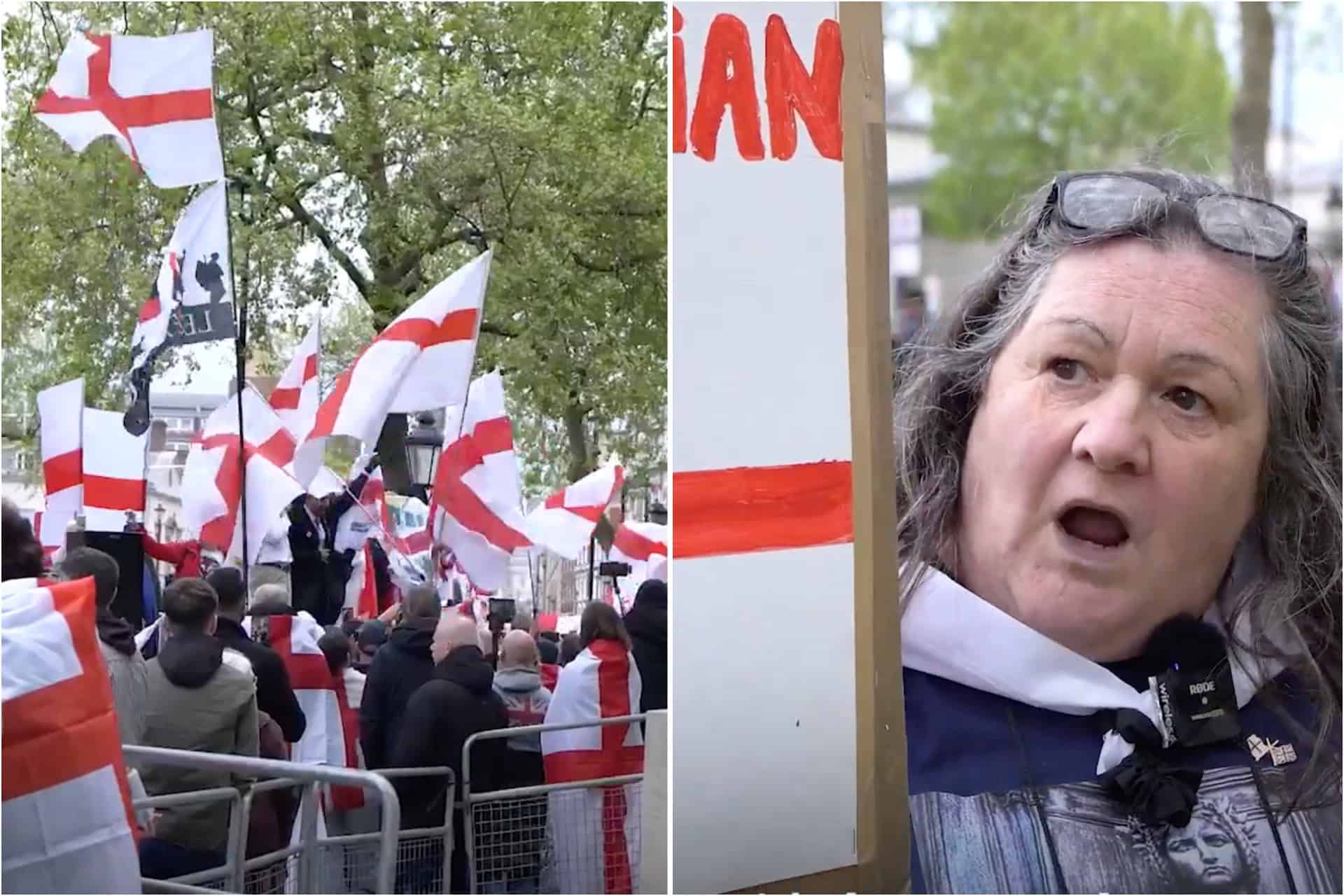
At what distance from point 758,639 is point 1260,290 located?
4.31 ft

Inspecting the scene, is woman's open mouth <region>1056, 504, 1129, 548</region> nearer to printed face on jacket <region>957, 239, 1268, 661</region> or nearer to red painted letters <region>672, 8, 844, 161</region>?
printed face on jacket <region>957, 239, 1268, 661</region>

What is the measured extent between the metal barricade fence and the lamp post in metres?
1.21

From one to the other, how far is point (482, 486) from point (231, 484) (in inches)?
38.9

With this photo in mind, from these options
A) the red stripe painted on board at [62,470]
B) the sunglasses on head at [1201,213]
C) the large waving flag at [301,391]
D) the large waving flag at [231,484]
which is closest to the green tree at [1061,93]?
the sunglasses on head at [1201,213]

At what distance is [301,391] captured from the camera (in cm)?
541

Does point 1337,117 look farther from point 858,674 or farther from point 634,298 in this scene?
point 634,298

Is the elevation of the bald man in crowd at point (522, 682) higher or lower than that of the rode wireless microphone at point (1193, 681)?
lower

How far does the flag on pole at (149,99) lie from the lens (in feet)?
15.5

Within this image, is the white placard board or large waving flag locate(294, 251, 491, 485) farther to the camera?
large waving flag locate(294, 251, 491, 485)

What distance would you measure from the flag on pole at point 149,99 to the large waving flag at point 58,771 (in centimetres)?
238

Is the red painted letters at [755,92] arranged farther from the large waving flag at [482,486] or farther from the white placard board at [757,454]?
the large waving flag at [482,486]

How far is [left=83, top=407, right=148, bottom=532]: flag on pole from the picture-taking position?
490 cm

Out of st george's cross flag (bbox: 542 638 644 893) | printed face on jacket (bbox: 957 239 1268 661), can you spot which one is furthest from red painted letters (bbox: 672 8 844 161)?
st george's cross flag (bbox: 542 638 644 893)

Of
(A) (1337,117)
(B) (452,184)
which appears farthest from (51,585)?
(B) (452,184)
